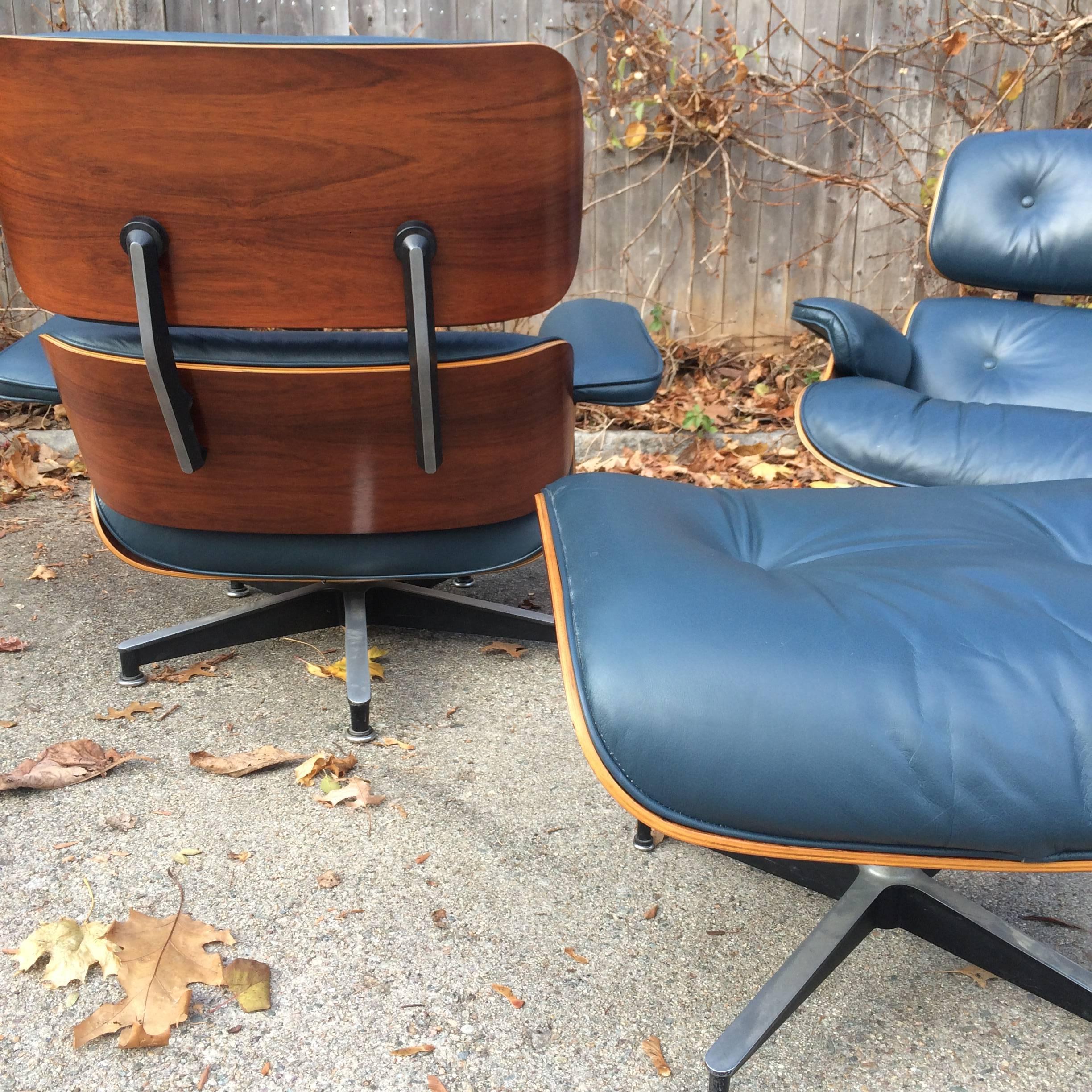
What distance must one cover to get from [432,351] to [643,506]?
0.38 metres

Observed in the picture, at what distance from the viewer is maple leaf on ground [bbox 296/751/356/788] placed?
1.46m

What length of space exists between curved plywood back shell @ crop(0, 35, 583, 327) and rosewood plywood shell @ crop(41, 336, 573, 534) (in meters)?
0.10

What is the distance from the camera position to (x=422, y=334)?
3.98 ft

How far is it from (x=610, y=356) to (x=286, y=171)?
53 cm

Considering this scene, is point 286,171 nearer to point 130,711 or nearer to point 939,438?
point 130,711

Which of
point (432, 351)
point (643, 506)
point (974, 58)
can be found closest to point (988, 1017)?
point (643, 506)

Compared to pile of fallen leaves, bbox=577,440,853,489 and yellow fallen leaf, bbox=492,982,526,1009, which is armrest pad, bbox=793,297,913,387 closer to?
pile of fallen leaves, bbox=577,440,853,489

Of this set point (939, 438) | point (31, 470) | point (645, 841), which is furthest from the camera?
point (31, 470)

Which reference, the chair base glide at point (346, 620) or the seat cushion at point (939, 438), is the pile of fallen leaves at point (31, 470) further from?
the seat cushion at point (939, 438)

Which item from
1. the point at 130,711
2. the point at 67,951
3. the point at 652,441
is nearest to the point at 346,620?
the point at 130,711

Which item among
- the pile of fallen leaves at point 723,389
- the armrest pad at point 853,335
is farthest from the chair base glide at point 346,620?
the pile of fallen leaves at point 723,389

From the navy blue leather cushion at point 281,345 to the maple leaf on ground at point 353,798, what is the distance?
0.59 m

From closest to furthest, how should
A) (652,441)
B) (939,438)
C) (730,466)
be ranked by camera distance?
(939,438) → (730,466) → (652,441)

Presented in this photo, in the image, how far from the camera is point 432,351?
124 centimetres
